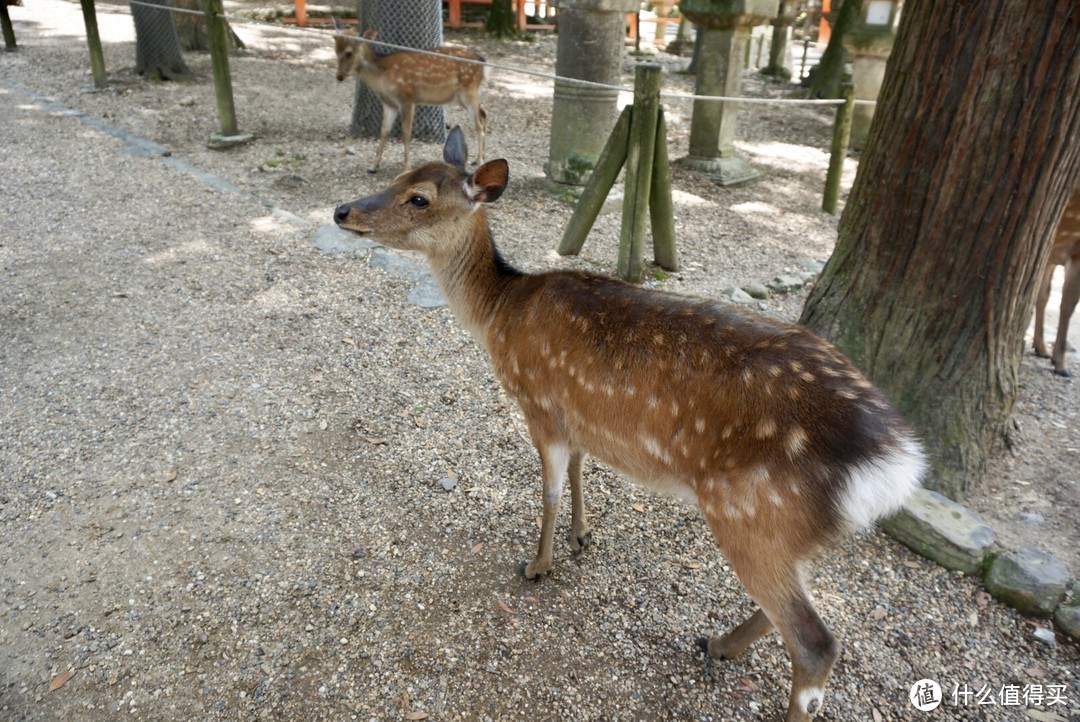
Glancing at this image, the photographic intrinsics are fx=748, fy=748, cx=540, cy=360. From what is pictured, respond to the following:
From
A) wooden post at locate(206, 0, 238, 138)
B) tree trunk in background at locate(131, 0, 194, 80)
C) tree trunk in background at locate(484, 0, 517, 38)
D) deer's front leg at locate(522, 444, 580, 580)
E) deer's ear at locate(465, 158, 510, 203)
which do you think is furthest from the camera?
tree trunk in background at locate(484, 0, 517, 38)

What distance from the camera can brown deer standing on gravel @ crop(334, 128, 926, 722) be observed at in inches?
69.4

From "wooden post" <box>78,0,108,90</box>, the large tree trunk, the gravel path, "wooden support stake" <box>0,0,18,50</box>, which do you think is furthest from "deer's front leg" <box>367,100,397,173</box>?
"wooden support stake" <box>0,0,18,50</box>

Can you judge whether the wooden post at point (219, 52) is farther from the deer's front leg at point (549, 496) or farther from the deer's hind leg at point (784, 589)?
the deer's hind leg at point (784, 589)

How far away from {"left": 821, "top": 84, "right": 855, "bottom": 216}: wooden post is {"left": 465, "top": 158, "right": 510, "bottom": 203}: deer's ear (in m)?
4.18

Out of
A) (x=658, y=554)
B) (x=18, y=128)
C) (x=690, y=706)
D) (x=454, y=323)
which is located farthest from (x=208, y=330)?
(x=18, y=128)

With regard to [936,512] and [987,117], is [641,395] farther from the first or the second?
[987,117]

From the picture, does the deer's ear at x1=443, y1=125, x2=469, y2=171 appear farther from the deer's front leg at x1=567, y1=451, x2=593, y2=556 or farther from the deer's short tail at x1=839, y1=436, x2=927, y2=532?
the deer's short tail at x1=839, y1=436, x2=927, y2=532

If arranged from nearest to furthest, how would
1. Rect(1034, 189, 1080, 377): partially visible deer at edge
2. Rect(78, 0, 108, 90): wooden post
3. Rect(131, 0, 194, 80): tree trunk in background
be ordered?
1. Rect(1034, 189, 1080, 377): partially visible deer at edge
2. Rect(78, 0, 108, 90): wooden post
3. Rect(131, 0, 194, 80): tree trunk in background

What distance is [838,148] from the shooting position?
608 centimetres

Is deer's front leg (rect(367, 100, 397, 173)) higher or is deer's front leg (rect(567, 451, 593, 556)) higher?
deer's front leg (rect(367, 100, 397, 173))

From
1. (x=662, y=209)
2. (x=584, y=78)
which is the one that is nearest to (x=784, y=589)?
(x=662, y=209)

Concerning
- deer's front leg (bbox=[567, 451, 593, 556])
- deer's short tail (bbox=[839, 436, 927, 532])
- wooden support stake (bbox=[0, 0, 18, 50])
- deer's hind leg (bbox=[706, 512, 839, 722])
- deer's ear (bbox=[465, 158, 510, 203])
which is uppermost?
wooden support stake (bbox=[0, 0, 18, 50])

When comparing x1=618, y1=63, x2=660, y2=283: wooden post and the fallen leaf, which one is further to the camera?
x1=618, y1=63, x2=660, y2=283: wooden post

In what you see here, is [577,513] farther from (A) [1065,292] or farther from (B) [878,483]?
(A) [1065,292]
